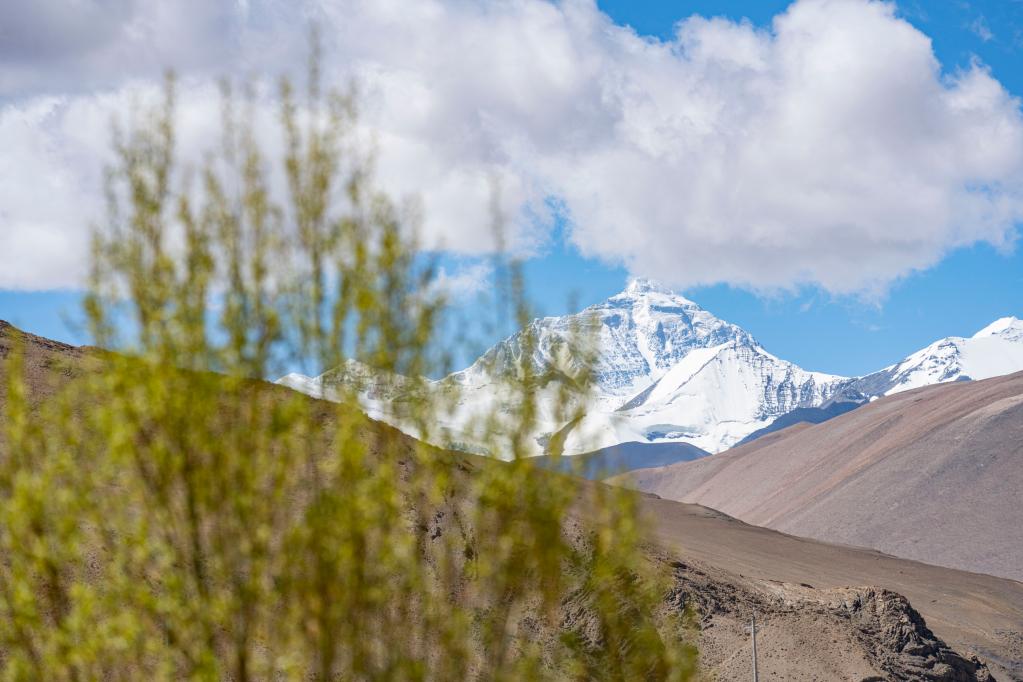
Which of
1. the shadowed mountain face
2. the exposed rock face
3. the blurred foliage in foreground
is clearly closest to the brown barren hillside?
the exposed rock face

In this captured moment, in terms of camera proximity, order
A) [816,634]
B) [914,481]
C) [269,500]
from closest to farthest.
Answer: [269,500] → [816,634] → [914,481]

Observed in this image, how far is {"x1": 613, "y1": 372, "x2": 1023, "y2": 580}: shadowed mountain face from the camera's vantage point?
87000mm

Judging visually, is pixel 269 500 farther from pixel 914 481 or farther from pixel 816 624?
pixel 914 481

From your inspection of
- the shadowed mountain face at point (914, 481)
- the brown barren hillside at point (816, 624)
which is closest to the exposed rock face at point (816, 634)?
the brown barren hillside at point (816, 624)

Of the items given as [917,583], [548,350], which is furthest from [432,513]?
[917,583]

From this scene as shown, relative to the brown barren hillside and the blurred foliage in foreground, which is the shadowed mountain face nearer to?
the brown barren hillside

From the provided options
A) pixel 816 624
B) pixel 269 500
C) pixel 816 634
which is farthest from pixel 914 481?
pixel 269 500

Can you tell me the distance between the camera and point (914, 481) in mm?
98812

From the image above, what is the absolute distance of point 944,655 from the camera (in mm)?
34438

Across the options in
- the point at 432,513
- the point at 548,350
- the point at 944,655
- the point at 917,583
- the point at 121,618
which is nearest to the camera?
the point at 121,618

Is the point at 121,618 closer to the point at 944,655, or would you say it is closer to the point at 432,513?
the point at 432,513

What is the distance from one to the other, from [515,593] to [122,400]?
7.60 feet

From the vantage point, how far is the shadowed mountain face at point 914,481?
87000 millimetres

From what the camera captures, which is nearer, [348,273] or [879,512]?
[348,273]
